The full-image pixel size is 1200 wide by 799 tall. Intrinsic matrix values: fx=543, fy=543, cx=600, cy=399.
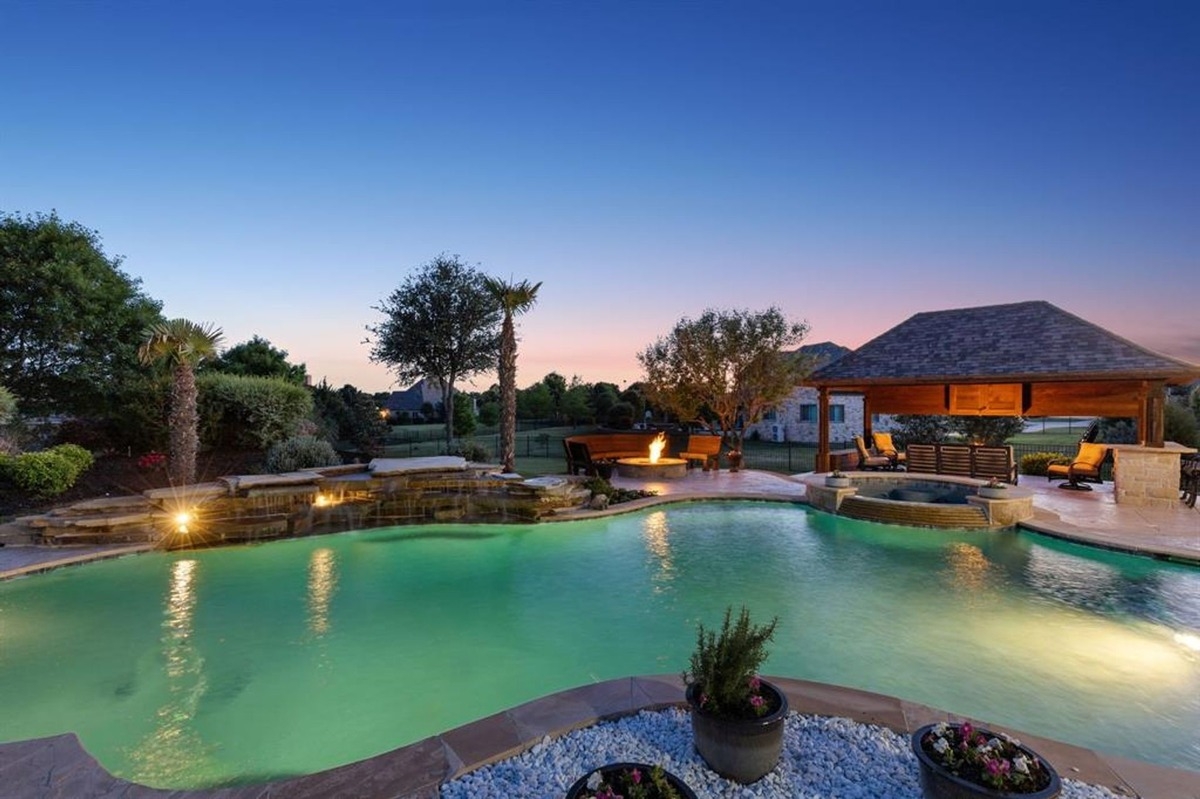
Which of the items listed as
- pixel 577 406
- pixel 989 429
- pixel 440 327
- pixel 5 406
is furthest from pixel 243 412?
pixel 577 406

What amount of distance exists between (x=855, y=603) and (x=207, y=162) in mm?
14213

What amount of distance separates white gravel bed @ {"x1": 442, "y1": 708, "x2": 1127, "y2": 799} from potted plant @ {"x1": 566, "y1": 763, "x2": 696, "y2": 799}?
0.47 m

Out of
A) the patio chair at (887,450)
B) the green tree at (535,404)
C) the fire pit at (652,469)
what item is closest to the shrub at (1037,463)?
the patio chair at (887,450)

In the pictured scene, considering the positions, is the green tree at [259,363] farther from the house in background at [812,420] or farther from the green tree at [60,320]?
the house in background at [812,420]

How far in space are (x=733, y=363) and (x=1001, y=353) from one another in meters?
7.02

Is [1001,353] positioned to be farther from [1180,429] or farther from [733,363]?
[1180,429]

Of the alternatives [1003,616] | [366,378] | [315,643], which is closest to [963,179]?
[1003,616]

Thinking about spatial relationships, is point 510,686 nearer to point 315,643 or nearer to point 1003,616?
point 315,643

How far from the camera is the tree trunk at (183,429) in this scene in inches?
418

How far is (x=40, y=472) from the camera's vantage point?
30.2 feet

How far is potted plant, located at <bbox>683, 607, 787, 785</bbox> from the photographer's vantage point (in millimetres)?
2797

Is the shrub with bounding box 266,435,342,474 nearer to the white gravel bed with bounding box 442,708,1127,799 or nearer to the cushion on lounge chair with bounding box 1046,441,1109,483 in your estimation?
the white gravel bed with bounding box 442,708,1127,799

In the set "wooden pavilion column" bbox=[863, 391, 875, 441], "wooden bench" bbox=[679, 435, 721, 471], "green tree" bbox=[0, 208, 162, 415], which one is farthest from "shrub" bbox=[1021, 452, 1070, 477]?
"green tree" bbox=[0, 208, 162, 415]

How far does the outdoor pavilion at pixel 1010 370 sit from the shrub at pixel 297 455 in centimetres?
1308
